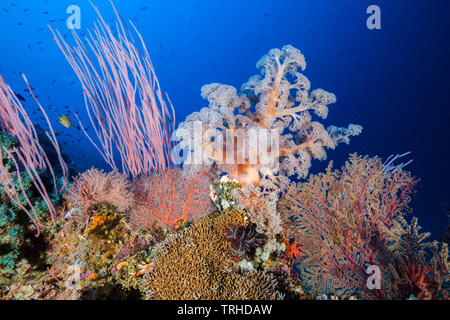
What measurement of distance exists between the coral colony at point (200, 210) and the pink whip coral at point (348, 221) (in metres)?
0.02

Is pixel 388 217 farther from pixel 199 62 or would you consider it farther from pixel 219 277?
pixel 199 62

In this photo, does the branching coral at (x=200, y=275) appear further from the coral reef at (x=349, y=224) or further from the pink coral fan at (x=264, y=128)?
the pink coral fan at (x=264, y=128)

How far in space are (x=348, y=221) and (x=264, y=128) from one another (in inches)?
84.4

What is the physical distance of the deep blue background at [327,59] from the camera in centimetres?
3247

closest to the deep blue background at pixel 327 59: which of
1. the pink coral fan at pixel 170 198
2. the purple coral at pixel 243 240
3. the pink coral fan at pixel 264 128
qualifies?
the pink coral fan at pixel 170 198

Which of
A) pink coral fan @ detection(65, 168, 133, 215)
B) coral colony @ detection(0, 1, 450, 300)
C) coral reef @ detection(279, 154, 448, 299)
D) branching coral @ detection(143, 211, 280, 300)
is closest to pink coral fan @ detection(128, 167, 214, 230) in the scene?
coral colony @ detection(0, 1, 450, 300)

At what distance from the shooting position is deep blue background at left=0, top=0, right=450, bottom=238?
107ft

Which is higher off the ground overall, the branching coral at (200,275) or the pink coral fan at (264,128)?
the pink coral fan at (264,128)

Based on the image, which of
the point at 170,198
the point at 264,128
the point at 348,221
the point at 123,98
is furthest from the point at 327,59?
the point at 170,198

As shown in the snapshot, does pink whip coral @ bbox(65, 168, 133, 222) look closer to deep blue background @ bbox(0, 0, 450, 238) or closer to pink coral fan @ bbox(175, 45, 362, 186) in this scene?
pink coral fan @ bbox(175, 45, 362, 186)

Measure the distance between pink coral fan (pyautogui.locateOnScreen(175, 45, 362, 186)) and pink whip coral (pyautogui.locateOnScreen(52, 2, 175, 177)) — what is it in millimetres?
541

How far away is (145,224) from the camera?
10.5 ft

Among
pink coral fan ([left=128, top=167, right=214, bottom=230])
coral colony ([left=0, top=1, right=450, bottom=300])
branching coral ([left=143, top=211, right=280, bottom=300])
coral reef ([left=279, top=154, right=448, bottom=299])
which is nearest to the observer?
branching coral ([left=143, top=211, right=280, bottom=300])
